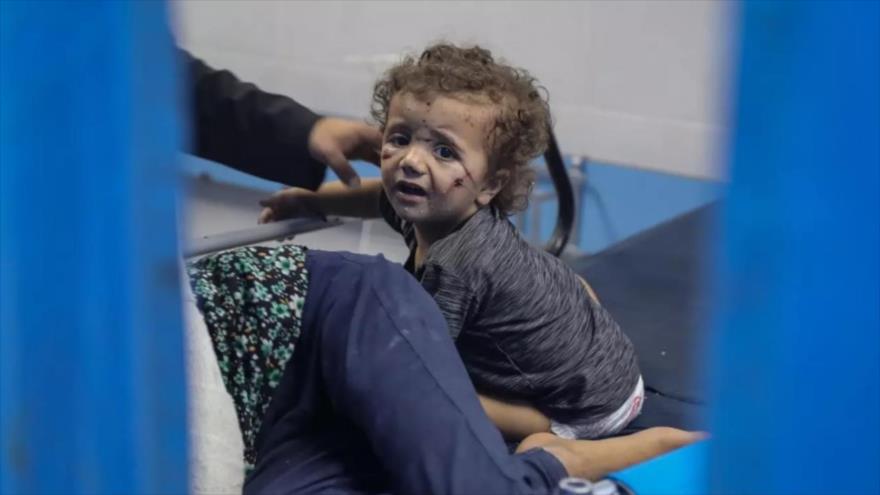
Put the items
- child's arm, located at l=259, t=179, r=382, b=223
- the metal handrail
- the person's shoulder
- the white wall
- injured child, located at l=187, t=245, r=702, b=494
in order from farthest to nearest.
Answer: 1. the white wall
2. the metal handrail
3. child's arm, located at l=259, t=179, r=382, b=223
4. the person's shoulder
5. injured child, located at l=187, t=245, r=702, b=494

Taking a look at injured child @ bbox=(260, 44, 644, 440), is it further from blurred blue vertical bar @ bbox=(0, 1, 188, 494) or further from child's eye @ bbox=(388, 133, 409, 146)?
blurred blue vertical bar @ bbox=(0, 1, 188, 494)

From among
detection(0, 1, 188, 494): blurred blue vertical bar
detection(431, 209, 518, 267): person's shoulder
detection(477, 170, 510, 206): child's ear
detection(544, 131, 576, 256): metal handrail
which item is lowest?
detection(544, 131, 576, 256): metal handrail

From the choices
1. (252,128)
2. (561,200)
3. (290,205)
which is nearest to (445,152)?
(252,128)

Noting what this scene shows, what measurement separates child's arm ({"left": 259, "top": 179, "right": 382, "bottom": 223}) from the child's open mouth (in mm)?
230

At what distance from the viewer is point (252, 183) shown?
8.39ft

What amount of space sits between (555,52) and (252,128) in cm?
102

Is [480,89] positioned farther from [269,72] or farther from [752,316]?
[269,72]

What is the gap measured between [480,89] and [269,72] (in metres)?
1.37

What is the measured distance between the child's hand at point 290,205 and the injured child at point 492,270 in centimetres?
24

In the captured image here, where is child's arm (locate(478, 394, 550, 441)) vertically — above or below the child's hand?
below

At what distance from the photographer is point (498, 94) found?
50.2 inches

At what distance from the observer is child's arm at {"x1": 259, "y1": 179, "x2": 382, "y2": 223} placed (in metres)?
1.46

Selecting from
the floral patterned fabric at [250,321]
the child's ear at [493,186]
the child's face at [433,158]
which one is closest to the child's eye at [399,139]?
the child's face at [433,158]

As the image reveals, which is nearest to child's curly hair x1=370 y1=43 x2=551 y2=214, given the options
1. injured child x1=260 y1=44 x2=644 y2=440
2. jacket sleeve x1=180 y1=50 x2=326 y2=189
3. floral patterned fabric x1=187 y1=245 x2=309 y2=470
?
injured child x1=260 y1=44 x2=644 y2=440
